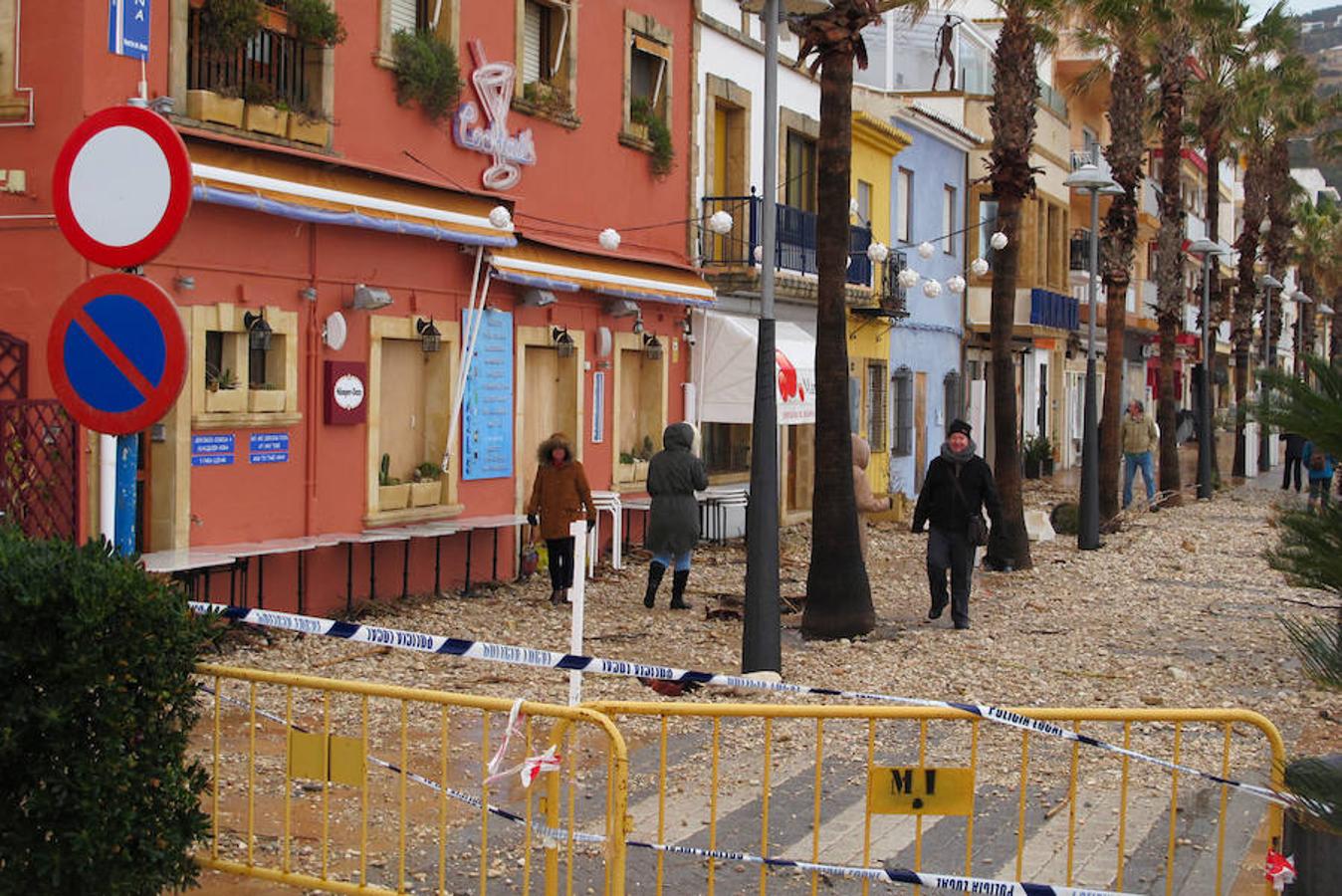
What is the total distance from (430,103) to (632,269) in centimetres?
460

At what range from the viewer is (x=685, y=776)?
359 inches

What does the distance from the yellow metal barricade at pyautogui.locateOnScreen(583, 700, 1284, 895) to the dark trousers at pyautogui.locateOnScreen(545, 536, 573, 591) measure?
522cm

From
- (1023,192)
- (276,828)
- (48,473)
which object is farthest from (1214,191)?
(276,828)

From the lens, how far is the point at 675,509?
50.7 ft

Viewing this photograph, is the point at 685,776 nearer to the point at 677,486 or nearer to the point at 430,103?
the point at 677,486

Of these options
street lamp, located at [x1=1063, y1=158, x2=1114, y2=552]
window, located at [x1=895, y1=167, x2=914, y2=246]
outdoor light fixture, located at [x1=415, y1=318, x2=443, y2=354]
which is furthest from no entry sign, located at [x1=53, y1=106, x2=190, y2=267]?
window, located at [x1=895, y1=167, x2=914, y2=246]

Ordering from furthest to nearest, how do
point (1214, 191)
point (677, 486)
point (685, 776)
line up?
point (1214, 191)
point (677, 486)
point (685, 776)

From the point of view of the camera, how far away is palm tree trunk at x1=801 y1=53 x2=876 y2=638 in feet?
46.4

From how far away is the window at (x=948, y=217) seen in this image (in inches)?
1323

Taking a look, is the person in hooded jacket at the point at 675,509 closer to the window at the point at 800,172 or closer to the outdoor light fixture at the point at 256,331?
the outdoor light fixture at the point at 256,331

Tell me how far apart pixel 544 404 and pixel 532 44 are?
3817mm

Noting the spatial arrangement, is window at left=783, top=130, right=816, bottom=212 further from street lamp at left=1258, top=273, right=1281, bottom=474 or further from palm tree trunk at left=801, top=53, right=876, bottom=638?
street lamp at left=1258, top=273, right=1281, bottom=474

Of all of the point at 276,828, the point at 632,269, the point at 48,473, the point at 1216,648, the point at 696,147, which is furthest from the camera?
the point at 696,147

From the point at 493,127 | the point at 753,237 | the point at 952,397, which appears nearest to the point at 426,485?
the point at 493,127
